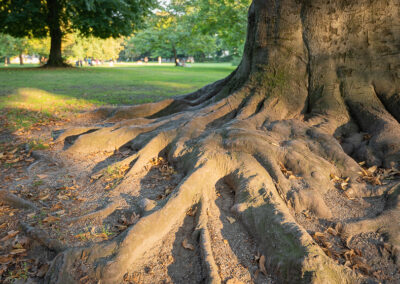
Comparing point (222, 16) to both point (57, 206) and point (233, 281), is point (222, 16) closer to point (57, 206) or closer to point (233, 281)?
point (57, 206)

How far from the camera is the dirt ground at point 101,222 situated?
284 cm

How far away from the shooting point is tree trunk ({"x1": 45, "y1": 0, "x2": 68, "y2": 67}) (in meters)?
26.0

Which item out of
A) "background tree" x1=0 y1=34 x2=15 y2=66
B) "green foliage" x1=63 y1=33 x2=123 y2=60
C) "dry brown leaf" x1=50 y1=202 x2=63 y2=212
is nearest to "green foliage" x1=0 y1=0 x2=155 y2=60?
"dry brown leaf" x1=50 y1=202 x2=63 y2=212

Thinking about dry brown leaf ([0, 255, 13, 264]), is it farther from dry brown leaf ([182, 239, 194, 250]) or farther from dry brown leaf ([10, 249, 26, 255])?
dry brown leaf ([182, 239, 194, 250])

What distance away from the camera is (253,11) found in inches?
235

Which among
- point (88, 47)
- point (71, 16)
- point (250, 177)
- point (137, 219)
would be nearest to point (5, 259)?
point (137, 219)

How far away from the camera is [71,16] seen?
79.5 feet

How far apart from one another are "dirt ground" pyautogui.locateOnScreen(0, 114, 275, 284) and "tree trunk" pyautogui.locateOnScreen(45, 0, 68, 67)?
26.1 meters

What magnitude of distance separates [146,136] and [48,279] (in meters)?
3.08

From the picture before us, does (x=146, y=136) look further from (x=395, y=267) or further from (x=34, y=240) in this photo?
(x=395, y=267)

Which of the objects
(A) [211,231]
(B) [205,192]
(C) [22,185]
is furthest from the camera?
(C) [22,185]

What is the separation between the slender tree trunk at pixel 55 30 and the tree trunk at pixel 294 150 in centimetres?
2549

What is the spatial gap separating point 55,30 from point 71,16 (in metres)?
4.17

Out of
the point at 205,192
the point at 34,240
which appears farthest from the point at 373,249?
the point at 34,240
